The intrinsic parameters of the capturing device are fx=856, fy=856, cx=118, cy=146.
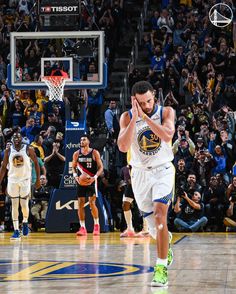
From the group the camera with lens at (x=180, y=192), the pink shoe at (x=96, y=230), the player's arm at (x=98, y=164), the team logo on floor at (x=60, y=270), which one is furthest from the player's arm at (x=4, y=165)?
the team logo on floor at (x=60, y=270)

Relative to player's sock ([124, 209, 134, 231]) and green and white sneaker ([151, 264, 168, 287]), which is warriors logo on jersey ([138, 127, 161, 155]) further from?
player's sock ([124, 209, 134, 231])

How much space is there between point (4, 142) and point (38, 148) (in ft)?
4.02

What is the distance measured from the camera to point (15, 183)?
17.0 meters

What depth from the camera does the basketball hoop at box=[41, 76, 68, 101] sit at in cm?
1791

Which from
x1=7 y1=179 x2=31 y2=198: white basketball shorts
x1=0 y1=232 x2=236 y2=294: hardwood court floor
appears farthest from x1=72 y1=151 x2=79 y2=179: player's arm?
x1=0 y1=232 x2=236 y2=294: hardwood court floor

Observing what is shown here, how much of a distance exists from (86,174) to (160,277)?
381 inches

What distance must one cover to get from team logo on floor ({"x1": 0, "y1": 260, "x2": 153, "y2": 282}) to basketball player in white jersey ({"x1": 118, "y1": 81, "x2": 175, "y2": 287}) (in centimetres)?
86

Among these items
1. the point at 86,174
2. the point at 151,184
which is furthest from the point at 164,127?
the point at 86,174

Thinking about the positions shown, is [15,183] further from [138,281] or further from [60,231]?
[138,281]

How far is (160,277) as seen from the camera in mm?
8336

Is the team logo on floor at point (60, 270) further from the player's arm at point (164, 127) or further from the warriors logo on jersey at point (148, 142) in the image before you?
the player's arm at point (164, 127)

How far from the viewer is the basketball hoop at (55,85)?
17.9 m

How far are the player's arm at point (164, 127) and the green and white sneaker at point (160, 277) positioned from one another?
50.7 inches

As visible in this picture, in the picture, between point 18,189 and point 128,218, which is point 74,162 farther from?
point 128,218
